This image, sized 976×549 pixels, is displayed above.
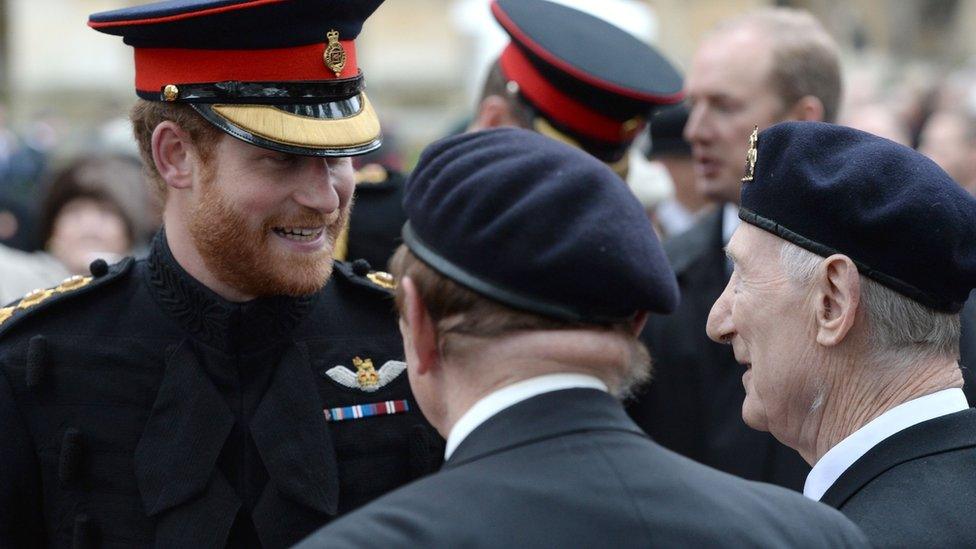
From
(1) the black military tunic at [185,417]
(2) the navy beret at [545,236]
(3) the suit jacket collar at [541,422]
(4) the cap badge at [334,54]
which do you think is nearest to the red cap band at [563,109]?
(4) the cap badge at [334,54]

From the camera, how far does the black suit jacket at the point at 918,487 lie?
2568mm

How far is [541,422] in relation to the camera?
2.24 metres

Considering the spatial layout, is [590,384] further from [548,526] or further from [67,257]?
[67,257]

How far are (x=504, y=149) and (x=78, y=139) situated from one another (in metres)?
21.7

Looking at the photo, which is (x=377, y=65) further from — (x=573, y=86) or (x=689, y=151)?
(x=573, y=86)

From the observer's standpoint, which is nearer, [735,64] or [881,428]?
[881,428]

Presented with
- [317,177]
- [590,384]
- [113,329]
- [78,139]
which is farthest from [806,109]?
[78,139]

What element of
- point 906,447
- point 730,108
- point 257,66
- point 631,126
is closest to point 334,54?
point 257,66

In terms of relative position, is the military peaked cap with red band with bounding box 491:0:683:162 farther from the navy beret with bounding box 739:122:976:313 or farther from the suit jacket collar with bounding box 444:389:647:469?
the suit jacket collar with bounding box 444:389:647:469

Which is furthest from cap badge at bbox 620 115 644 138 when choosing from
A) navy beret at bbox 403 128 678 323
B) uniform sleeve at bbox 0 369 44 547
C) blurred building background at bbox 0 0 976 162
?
blurred building background at bbox 0 0 976 162

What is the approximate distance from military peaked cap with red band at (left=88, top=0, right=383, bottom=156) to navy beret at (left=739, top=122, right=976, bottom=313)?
3.08 ft

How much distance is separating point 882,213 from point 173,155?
1520 mm

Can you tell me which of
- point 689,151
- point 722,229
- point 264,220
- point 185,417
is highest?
point 264,220

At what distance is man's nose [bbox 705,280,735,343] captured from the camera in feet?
10.5
